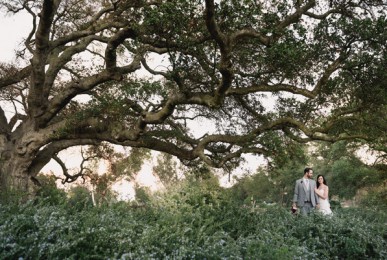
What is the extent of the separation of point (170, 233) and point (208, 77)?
6425mm

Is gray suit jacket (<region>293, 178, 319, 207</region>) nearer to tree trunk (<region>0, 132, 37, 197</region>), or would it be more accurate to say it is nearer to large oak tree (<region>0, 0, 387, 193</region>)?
large oak tree (<region>0, 0, 387, 193</region>)

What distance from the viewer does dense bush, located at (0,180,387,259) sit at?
140 inches

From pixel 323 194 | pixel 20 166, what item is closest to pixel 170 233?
pixel 323 194

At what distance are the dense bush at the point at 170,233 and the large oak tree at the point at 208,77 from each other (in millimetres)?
2901

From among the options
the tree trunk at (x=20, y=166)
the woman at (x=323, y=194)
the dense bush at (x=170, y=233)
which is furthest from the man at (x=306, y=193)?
the tree trunk at (x=20, y=166)

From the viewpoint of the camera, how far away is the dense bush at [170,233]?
3.55 meters

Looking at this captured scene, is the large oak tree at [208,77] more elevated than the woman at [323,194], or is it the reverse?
the large oak tree at [208,77]

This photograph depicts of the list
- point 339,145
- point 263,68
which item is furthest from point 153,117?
point 339,145

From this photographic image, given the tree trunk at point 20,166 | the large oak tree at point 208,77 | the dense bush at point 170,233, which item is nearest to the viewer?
the dense bush at point 170,233

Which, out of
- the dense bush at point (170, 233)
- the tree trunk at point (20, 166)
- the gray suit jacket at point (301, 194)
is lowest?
the dense bush at point (170, 233)

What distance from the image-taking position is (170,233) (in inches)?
168

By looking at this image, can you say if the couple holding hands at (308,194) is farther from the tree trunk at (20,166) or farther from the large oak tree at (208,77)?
the tree trunk at (20,166)

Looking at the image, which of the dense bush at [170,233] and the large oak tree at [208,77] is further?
the large oak tree at [208,77]

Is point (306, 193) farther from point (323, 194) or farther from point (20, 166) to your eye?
point (20, 166)
